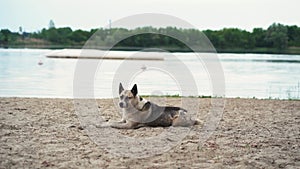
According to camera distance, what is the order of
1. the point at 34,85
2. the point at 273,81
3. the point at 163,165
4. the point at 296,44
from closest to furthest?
1. the point at 163,165
2. the point at 34,85
3. the point at 273,81
4. the point at 296,44

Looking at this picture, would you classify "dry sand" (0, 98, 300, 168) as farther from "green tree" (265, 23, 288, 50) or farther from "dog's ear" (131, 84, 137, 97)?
"green tree" (265, 23, 288, 50)

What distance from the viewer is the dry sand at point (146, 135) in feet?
17.1

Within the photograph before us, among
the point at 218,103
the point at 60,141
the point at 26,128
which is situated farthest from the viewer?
the point at 218,103

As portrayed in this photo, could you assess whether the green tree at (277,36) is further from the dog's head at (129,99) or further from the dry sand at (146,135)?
the dog's head at (129,99)

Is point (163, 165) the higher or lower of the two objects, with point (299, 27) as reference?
lower

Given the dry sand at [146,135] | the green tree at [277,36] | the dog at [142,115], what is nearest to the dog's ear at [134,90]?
the dog at [142,115]

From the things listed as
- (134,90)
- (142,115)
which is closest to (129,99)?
(134,90)

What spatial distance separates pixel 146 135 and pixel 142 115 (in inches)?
26.5

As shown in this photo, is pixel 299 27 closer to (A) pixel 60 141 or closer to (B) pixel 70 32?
(B) pixel 70 32

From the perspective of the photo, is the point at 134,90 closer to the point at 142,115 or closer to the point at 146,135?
the point at 142,115

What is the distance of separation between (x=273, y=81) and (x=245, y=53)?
44394 millimetres

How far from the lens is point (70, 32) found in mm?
72062

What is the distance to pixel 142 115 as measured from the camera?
7.36 meters

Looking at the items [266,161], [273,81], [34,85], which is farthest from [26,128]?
[273,81]
